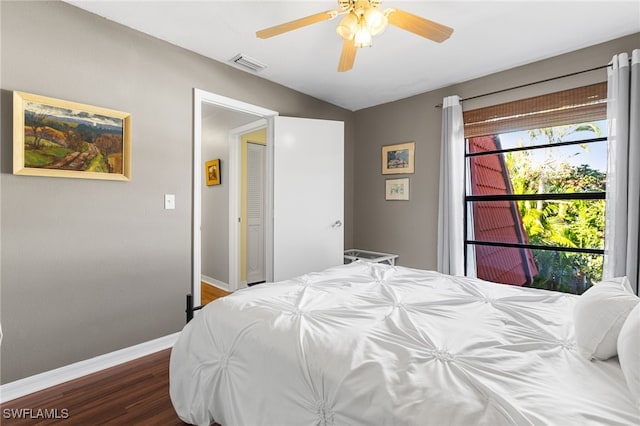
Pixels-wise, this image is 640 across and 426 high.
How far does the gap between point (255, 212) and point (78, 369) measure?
2613 mm

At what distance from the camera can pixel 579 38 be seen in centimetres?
237

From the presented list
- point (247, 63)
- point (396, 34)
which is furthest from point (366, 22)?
point (247, 63)

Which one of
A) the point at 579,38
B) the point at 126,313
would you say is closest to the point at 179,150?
the point at 126,313

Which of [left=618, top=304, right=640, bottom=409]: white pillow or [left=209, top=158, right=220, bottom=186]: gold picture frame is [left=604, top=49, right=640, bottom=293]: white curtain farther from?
[left=209, top=158, right=220, bottom=186]: gold picture frame

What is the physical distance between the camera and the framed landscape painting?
1.79 m

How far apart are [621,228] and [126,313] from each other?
375 cm

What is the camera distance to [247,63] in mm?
2787

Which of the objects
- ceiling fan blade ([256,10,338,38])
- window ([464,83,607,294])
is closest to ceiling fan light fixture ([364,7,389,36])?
ceiling fan blade ([256,10,338,38])

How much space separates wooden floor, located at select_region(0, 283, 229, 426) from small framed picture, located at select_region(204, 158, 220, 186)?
261cm

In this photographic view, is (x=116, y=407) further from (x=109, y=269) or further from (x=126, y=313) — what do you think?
(x=109, y=269)

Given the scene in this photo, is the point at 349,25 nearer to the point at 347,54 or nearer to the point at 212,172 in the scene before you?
the point at 347,54

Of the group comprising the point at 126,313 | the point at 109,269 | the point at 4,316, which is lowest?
the point at 126,313

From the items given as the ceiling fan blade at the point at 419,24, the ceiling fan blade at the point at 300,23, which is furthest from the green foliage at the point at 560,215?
the ceiling fan blade at the point at 300,23

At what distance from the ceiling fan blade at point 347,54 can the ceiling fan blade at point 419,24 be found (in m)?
0.30
